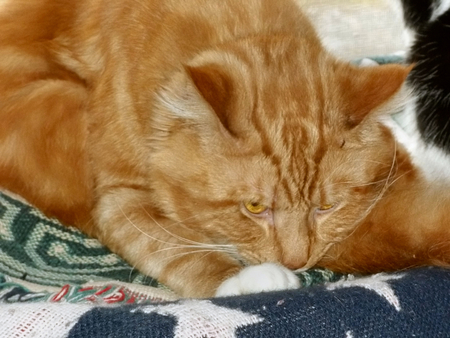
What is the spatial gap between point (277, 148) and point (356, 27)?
138 centimetres

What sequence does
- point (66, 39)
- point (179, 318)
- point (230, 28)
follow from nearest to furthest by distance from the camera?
point (179, 318), point (230, 28), point (66, 39)

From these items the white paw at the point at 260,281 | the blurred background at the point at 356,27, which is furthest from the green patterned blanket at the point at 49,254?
the blurred background at the point at 356,27

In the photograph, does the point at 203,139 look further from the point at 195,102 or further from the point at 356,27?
the point at 356,27

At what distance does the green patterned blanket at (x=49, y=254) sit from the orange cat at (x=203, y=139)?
44 mm

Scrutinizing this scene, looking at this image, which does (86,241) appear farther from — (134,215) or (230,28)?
(230,28)

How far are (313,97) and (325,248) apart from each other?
393 millimetres

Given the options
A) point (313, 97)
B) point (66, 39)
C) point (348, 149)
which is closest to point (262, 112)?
point (313, 97)

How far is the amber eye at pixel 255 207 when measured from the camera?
4.77ft

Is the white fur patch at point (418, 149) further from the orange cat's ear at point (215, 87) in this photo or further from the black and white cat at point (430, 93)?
the orange cat's ear at point (215, 87)

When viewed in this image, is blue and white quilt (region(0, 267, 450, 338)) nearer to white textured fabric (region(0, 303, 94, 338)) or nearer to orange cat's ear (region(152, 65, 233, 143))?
white textured fabric (region(0, 303, 94, 338))

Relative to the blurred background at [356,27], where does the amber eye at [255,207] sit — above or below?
below

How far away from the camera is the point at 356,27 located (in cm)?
263

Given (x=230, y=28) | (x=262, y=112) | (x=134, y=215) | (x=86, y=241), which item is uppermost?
(x=230, y=28)

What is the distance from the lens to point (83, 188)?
1.86 m
